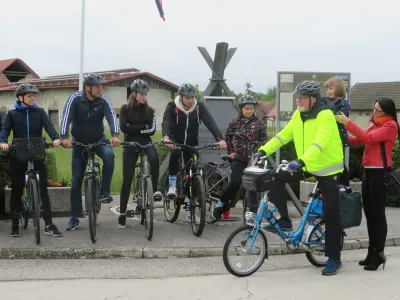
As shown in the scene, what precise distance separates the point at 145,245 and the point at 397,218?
195 inches

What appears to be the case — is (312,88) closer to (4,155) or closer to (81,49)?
(4,155)

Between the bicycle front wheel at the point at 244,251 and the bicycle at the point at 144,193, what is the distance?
1.77m

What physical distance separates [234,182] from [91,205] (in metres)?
2.11

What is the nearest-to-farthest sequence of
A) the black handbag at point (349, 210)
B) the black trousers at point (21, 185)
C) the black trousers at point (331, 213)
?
the black trousers at point (331, 213)
the black handbag at point (349, 210)
the black trousers at point (21, 185)

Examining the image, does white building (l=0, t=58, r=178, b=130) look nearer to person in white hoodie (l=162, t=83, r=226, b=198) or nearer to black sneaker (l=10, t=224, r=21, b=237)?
person in white hoodie (l=162, t=83, r=226, b=198)

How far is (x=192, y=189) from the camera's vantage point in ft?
27.1

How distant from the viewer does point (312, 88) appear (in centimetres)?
626

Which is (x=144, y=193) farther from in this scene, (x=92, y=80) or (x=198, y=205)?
(x=92, y=80)

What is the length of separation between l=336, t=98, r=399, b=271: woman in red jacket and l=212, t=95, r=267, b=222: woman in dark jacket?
6.86 feet

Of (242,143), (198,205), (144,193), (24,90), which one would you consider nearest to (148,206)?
(144,193)

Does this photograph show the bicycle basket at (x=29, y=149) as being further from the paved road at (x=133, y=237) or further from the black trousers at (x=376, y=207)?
the black trousers at (x=376, y=207)

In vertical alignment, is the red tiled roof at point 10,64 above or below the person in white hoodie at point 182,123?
above

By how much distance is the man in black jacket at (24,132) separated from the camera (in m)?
7.85

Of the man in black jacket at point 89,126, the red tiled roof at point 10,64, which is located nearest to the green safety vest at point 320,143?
the man in black jacket at point 89,126
